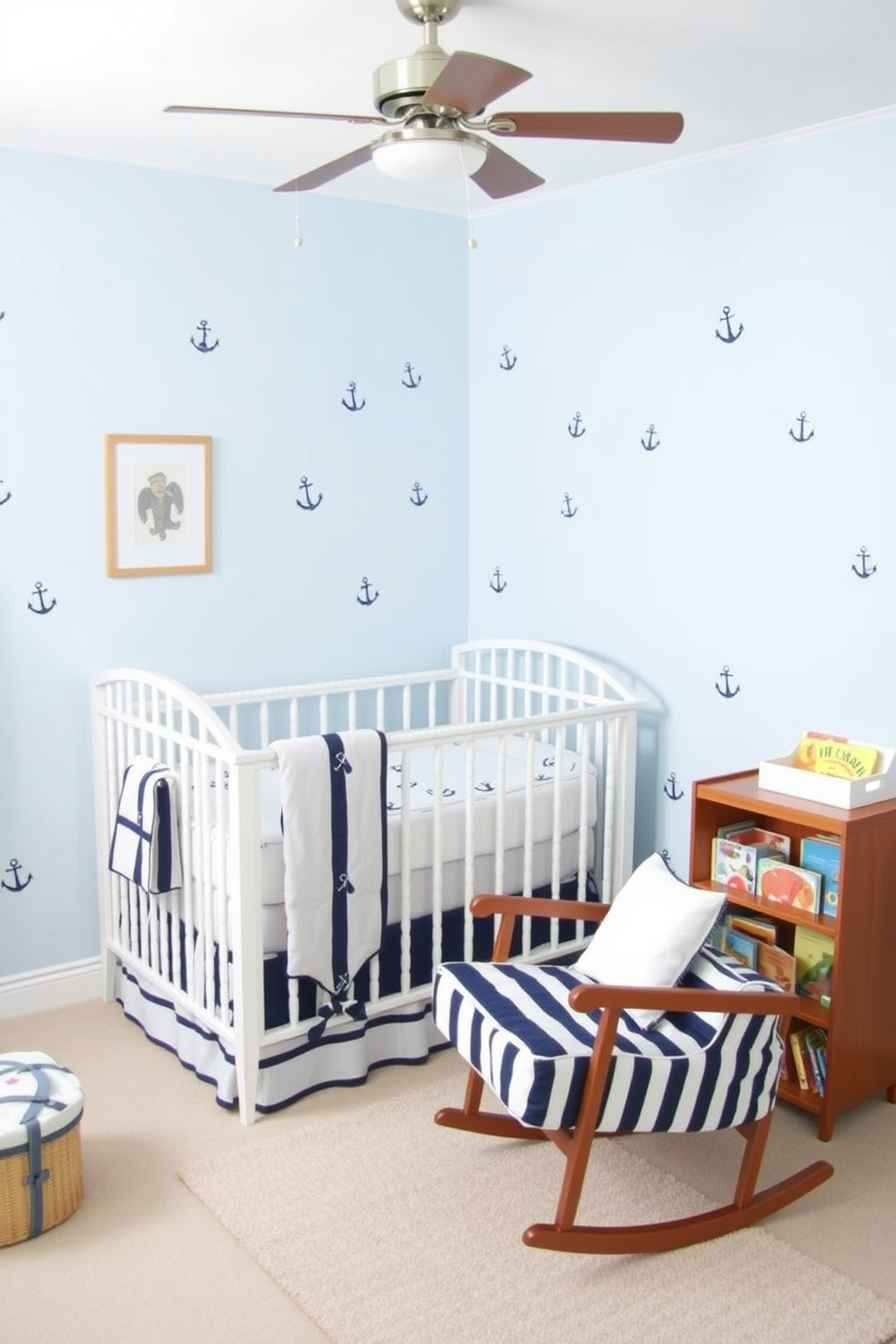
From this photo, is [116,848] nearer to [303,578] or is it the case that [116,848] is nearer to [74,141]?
[303,578]

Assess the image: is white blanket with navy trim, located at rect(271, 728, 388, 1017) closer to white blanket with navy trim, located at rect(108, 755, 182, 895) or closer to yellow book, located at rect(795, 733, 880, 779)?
white blanket with navy trim, located at rect(108, 755, 182, 895)

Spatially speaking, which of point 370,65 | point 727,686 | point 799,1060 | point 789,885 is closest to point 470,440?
point 727,686

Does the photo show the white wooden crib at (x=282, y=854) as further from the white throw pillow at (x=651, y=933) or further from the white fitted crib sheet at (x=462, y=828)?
the white throw pillow at (x=651, y=933)

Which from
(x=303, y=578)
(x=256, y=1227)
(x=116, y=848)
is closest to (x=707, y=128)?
(x=303, y=578)

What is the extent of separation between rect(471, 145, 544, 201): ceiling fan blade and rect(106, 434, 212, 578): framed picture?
132cm

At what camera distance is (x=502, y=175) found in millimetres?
2230

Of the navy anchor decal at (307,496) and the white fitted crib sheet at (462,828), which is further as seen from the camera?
the navy anchor decal at (307,496)

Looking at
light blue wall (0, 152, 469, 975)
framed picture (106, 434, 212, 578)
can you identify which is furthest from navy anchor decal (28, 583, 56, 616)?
framed picture (106, 434, 212, 578)

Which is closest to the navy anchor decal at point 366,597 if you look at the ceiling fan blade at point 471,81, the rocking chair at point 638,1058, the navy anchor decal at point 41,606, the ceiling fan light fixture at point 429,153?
the navy anchor decal at point 41,606

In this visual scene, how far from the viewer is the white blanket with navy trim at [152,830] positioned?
2.88 metres

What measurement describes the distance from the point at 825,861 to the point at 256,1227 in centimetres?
140

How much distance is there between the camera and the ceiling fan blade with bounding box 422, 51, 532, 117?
169 centimetres

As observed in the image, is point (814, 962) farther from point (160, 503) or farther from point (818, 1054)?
point (160, 503)

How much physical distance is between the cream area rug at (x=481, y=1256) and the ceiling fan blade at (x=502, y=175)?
1930 millimetres
